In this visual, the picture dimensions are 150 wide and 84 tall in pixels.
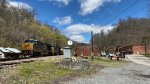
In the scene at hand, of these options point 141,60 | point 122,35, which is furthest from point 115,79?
point 122,35

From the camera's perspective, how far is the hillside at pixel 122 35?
132 m

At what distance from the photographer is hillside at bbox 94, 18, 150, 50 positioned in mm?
132375

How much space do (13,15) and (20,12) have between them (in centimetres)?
1048

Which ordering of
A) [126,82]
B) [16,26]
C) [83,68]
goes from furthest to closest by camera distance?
1. [16,26]
2. [83,68]
3. [126,82]

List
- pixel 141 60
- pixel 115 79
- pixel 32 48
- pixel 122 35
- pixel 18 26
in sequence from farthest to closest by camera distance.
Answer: pixel 122 35 → pixel 18 26 → pixel 141 60 → pixel 32 48 → pixel 115 79

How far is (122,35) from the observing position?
526 ft

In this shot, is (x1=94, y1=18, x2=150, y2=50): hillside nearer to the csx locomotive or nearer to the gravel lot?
the csx locomotive

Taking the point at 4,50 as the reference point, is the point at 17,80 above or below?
below

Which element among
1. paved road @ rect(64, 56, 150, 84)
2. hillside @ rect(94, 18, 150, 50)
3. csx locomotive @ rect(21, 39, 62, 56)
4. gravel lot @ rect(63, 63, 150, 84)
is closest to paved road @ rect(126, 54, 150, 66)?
csx locomotive @ rect(21, 39, 62, 56)

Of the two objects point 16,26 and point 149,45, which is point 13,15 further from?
point 149,45

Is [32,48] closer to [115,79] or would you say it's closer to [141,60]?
[141,60]

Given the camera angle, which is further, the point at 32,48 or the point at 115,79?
the point at 32,48

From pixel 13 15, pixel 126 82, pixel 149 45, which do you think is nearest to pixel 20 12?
pixel 13 15

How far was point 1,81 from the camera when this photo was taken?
60.7 feet
